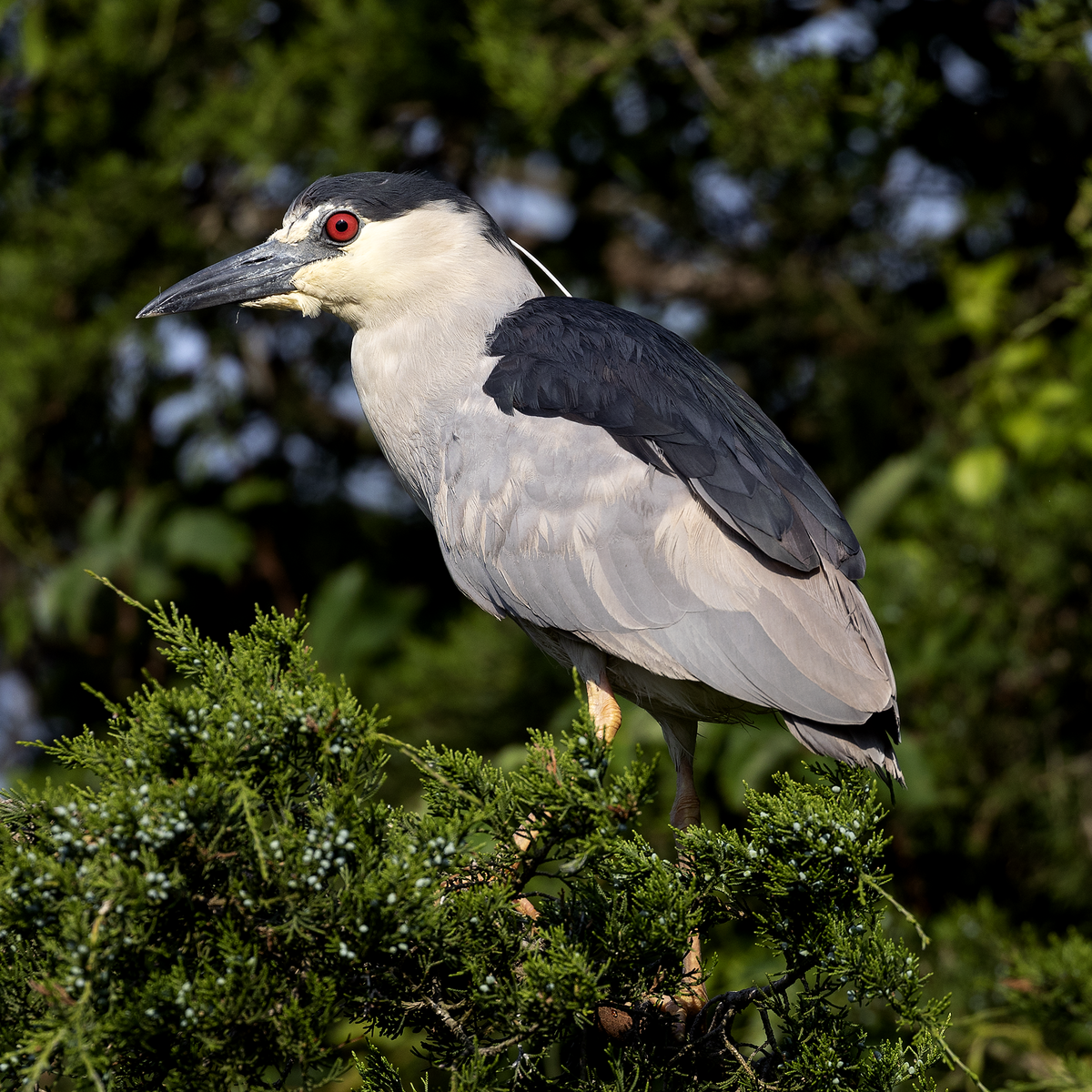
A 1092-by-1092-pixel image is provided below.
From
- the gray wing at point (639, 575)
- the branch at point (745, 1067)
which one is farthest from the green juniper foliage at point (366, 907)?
the gray wing at point (639, 575)

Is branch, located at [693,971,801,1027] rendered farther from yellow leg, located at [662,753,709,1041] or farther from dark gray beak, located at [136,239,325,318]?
dark gray beak, located at [136,239,325,318]

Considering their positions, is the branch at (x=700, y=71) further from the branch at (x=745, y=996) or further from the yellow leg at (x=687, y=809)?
the branch at (x=745, y=996)

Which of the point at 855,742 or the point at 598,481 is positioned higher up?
the point at 598,481

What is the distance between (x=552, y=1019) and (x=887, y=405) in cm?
328

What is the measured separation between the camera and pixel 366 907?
136cm

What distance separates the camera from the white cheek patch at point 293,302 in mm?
2768

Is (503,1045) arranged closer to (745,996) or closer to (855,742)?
(745,996)

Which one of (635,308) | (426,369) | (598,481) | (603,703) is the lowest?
(635,308)

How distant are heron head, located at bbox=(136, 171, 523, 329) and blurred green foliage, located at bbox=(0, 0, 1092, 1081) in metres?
1.04

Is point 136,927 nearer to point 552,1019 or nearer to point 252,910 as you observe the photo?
point 252,910

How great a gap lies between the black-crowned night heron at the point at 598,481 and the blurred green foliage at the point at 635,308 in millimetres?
1071

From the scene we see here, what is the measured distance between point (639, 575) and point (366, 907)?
1063 mm

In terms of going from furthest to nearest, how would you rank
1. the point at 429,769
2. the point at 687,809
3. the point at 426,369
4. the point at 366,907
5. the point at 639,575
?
the point at 426,369 → the point at 687,809 → the point at 639,575 → the point at 429,769 → the point at 366,907

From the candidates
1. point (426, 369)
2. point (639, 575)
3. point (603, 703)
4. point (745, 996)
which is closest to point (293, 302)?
point (426, 369)
